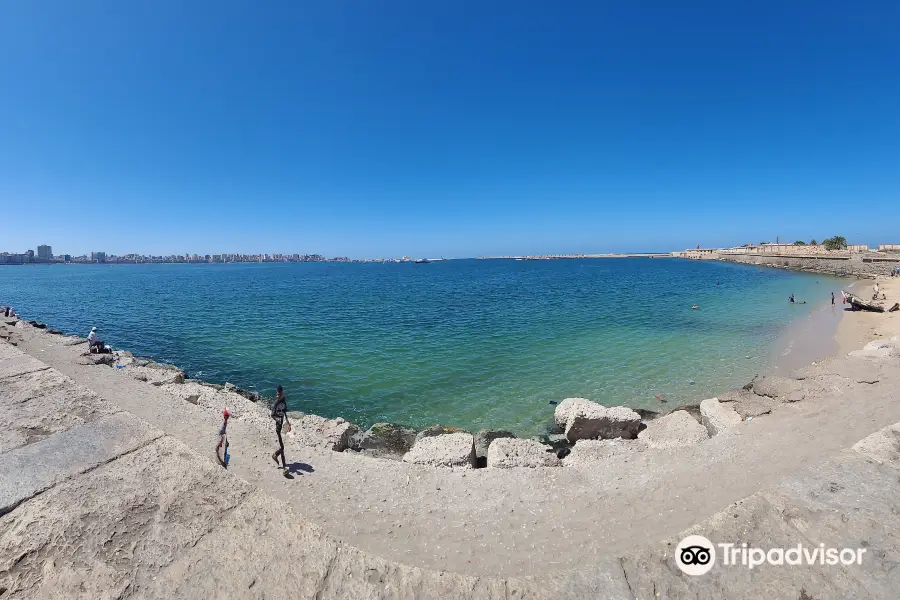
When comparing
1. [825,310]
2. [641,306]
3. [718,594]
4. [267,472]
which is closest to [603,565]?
[718,594]

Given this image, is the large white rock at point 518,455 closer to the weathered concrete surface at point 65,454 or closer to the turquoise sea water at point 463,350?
the turquoise sea water at point 463,350

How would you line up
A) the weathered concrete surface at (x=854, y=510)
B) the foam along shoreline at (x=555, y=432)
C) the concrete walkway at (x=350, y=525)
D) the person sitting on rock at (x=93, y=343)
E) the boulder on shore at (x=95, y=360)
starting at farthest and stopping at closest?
1. the person sitting on rock at (x=93, y=343)
2. the boulder on shore at (x=95, y=360)
3. the foam along shoreline at (x=555, y=432)
4. the concrete walkway at (x=350, y=525)
5. the weathered concrete surface at (x=854, y=510)

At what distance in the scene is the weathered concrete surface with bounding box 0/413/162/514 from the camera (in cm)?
717

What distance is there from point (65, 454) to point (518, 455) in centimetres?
1033

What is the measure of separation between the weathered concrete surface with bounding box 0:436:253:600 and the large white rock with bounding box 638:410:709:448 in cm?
993

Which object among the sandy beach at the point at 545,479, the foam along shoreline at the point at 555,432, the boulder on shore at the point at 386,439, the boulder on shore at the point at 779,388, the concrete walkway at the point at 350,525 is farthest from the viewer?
the boulder on shore at the point at 779,388

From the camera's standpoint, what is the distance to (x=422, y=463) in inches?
351

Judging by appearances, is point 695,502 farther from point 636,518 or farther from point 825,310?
point 825,310

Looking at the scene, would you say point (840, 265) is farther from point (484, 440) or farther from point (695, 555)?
point (695, 555)

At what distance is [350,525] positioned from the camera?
260 inches

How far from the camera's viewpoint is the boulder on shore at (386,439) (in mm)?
10586

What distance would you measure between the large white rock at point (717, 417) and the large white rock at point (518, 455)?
5.04 metres

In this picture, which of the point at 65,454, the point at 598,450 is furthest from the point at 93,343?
the point at 598,450

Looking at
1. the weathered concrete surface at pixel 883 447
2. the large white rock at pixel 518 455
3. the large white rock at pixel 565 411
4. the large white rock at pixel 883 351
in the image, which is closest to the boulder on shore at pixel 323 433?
the large white rock at pixel 518 455
